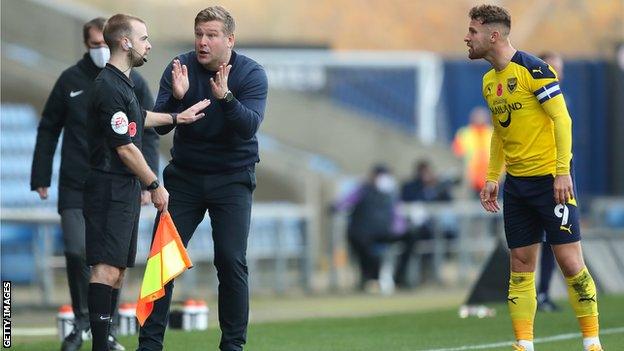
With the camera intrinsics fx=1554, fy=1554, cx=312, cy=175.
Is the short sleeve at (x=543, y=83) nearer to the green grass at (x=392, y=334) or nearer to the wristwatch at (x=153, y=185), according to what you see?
the green grass at (x=392, y=334)

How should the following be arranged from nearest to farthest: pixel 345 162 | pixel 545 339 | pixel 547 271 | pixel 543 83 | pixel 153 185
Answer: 1. pixel 153 185
2. pixel 543 83
3. pixel 545 339
4. pixel 547 271
5. pixel 345 162

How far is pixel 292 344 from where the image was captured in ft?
37.4

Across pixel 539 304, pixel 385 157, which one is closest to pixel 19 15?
pixel 385 157

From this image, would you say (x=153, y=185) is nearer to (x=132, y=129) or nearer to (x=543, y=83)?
(x=132, y=129)

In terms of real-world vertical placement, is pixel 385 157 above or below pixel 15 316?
above

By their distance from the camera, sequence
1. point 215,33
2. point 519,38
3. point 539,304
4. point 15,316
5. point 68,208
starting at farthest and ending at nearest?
point 519,38 → point 15,316 → point 539,304 → point 68,208 → point 215,33

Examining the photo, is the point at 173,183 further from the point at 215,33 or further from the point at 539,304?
the point at 539,304

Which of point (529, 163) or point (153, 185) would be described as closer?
point (153, 185)

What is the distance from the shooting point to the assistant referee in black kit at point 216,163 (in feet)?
30.1

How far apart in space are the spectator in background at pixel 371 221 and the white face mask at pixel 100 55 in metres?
11.1

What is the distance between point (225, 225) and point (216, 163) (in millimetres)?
375

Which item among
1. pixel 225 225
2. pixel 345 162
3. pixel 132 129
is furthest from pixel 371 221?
pixel 132 129

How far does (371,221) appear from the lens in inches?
865

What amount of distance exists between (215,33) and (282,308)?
29.0 feet
